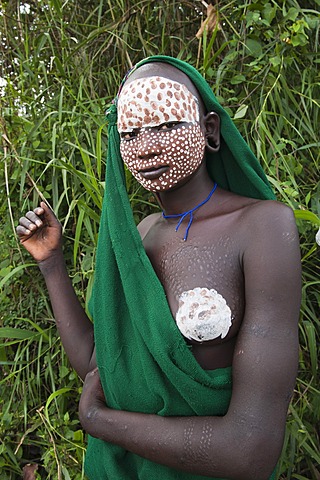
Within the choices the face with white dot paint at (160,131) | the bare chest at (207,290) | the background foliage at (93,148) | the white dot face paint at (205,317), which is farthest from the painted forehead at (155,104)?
the background foliage at (93,148)

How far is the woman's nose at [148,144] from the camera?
3.96 feet

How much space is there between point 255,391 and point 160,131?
51 cm

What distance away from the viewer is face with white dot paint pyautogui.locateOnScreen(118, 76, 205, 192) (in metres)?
1.21

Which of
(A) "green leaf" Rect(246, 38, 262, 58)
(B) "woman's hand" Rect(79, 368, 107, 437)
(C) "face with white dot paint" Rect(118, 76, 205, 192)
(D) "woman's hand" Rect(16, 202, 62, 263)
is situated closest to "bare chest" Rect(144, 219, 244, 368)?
(C) "face with white dot paint" Rect(118, 76, 205, 192)

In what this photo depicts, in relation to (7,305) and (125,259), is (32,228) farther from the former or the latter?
(7,305)

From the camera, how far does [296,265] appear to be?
1.14m

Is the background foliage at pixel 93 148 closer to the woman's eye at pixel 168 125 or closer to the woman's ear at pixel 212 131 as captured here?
the woman's ear at pixel 212 131

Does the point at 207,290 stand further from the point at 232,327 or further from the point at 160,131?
the point at 160,131

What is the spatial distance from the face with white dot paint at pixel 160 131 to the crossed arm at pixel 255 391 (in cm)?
19

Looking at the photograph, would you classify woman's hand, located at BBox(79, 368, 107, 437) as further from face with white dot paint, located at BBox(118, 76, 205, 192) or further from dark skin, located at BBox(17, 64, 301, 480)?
face with white dot paint, located at BBox(118, 76, 205, 192)

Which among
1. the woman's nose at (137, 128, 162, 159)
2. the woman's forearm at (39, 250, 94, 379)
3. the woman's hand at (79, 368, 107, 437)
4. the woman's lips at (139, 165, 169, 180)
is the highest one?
the woman's nose at (137, 128, 162, 159)

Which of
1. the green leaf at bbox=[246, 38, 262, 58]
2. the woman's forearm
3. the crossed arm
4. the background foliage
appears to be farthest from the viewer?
the green leaf at bbox=[246, 38, 262, 58]

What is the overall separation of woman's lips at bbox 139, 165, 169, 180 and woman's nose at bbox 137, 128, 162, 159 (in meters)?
0.03

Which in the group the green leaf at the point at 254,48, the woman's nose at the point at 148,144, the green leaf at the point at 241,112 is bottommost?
the green leaf at the point at 241,112
